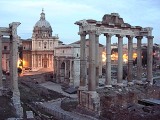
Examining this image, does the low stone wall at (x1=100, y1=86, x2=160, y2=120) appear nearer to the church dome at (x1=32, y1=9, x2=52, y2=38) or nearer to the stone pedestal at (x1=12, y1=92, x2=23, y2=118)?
the stone pedestal at (x1=12, y1=92, x2=23, y2=118)

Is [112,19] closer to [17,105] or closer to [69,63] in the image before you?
[17,105]

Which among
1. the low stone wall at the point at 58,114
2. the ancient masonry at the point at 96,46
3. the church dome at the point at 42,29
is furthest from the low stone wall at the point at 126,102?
the church dome at the point at 42,29

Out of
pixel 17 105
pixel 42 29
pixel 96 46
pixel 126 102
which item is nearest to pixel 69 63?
pixel 42 29

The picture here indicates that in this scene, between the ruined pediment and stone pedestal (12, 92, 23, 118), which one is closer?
stone pedestal (12, 92, 23, 118)

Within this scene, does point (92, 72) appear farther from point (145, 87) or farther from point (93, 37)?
point (145, 87)

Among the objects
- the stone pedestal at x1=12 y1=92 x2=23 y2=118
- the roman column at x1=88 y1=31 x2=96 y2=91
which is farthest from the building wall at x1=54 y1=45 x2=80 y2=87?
the roman column at x1=88 y1=31 x2=96 y2=91

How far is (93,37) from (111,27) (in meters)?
3.94

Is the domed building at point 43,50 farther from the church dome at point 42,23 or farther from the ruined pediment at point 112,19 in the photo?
the ruined pediment at point 112,19

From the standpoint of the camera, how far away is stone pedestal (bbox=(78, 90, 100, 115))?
2291cm

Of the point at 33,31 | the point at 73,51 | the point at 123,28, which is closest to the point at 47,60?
the point at 33,31

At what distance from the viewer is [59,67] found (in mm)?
55219

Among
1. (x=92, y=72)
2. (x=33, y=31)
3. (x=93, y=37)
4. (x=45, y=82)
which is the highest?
(x=33, y=31)

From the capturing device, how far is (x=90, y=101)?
2319 cm

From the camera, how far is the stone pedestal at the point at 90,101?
22.9m
